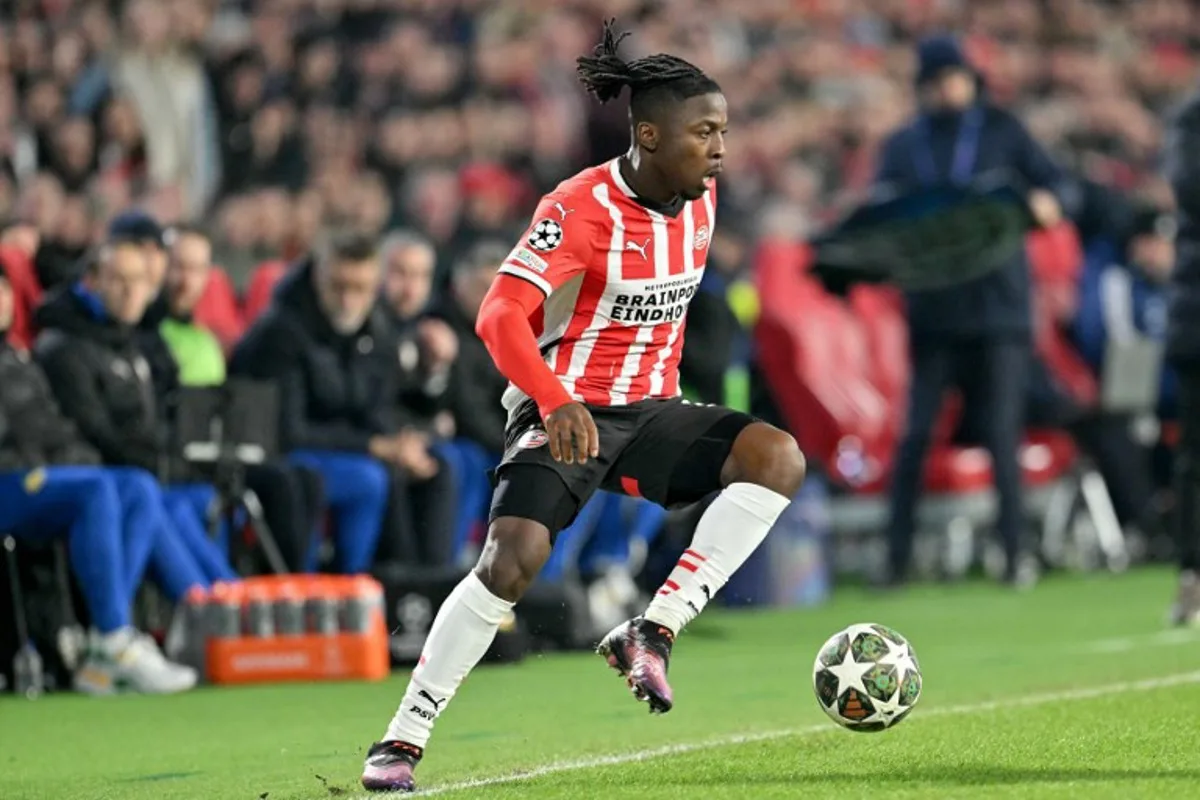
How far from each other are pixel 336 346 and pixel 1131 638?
4116 millimetres

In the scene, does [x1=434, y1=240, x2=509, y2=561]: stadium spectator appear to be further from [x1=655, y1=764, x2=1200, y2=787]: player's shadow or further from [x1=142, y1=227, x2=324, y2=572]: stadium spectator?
[x1=655, y1=764, x2=1200, y2=787]: player's shadow

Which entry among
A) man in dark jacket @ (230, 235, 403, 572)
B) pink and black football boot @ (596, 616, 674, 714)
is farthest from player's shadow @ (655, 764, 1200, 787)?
man in dark jacket @ (230, 235, 403, 572)

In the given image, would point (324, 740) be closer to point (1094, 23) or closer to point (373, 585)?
point (373, 585)

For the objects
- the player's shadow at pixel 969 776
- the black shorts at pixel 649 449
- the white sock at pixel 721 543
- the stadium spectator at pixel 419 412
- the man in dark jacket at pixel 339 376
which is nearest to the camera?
the player's shadow at pixel 969 776

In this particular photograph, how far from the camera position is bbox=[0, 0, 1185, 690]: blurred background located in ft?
41.8

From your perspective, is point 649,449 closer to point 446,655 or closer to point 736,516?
point 736,516

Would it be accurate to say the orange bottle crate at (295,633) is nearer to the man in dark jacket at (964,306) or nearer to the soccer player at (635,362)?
the soccer player at (635,362)

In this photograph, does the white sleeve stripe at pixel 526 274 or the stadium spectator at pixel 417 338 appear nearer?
the white sleeve stripe at pixel 526 274

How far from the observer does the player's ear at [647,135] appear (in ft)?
22.7

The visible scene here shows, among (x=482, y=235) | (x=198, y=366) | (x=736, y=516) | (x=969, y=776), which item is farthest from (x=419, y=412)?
(x=969, y=776)

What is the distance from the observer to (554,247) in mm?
6738

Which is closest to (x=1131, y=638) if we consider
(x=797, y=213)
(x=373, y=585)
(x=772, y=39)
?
(x=373, y=585)

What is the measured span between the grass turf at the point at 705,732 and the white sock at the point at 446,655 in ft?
0.61

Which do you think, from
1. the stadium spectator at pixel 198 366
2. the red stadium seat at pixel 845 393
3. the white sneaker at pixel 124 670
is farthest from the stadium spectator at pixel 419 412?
the red stadium seat at pixel 845 393
